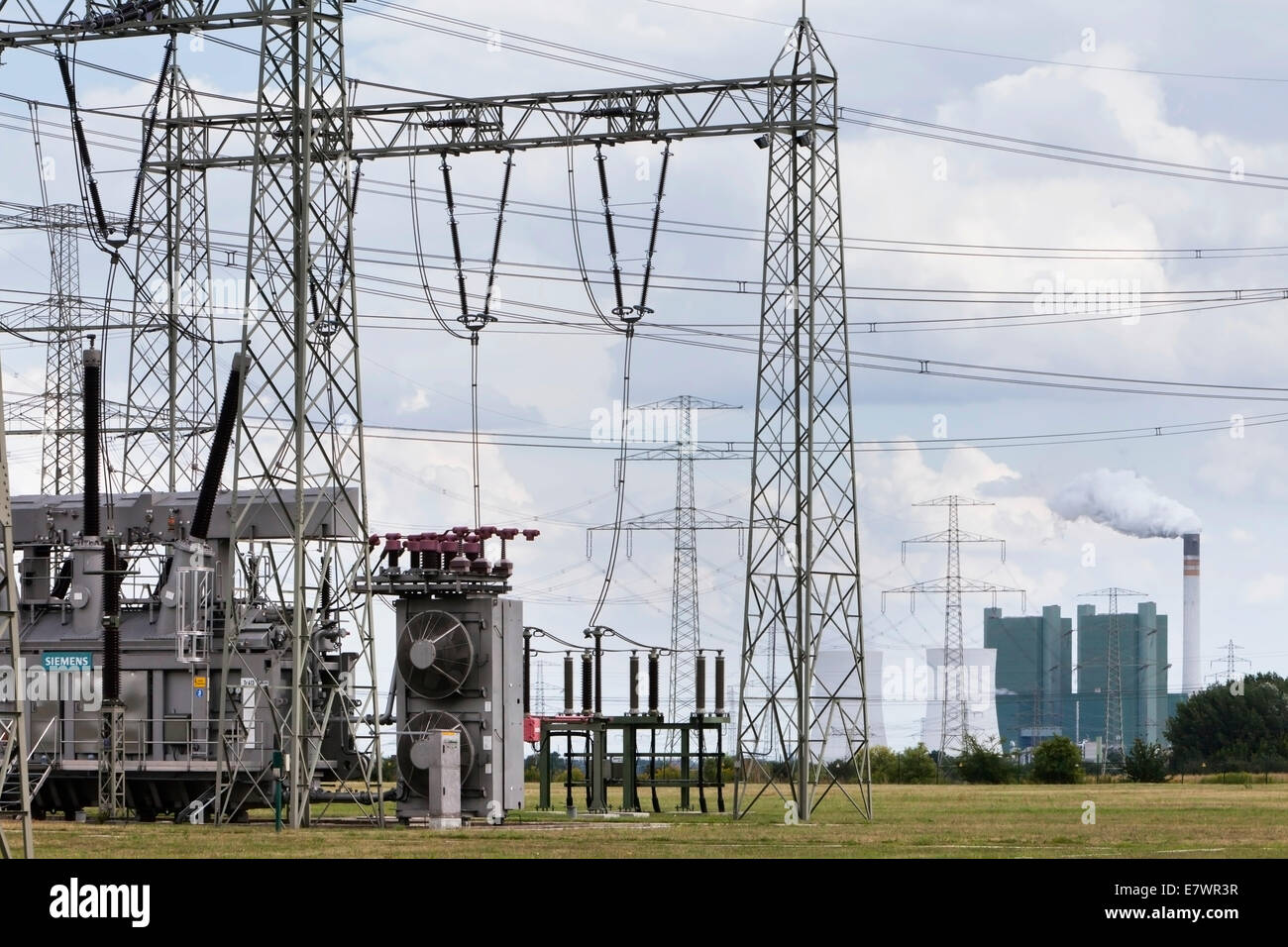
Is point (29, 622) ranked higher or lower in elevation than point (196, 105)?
lower

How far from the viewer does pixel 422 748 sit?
34.7 metres

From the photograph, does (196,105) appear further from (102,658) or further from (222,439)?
(102,658)

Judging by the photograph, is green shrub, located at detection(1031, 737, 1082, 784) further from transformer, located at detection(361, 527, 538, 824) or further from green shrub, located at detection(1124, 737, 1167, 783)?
transformer, located at detection(361, 527, 538, 824)

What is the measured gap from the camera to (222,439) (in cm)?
3750

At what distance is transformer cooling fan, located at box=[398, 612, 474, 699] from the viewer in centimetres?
3453

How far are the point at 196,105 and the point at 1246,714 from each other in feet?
270

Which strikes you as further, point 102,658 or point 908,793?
point 908,793

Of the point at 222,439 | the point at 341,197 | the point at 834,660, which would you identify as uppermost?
the point at 341,197
